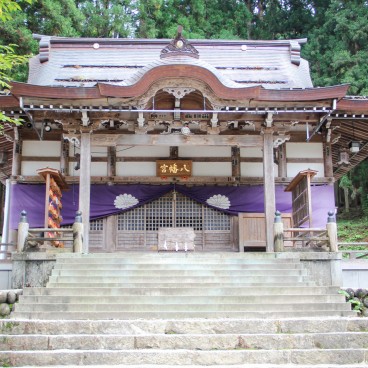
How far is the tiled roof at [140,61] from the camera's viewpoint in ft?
52.2

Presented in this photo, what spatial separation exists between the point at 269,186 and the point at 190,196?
3130mm

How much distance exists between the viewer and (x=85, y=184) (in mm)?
12031

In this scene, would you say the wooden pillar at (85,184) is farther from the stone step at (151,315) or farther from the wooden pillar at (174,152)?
the wooden pillar at (174,152)

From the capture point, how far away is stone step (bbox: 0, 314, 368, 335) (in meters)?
7.93

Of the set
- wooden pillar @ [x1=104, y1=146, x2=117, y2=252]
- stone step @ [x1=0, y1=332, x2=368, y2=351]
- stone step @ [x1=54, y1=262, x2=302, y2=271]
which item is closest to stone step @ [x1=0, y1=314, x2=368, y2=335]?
stone step @ [x1=0, y1=332, x2=368, y2=351]

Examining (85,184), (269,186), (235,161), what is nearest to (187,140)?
(269,186)

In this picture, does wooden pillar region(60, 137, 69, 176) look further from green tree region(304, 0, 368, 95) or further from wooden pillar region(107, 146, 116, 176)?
green tree region(304, 0, 368, 95)

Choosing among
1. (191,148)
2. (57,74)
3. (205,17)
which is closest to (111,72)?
(57,74)

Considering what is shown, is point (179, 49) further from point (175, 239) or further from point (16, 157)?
point (16, 157)

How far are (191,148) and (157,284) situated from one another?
625 cm

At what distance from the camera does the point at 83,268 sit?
9969mm

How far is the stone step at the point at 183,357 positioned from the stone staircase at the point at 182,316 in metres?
0.01

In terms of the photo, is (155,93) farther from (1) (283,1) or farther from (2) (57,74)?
(1) (283,1)

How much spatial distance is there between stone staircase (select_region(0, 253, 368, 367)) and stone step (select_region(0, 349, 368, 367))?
0.04 feet
